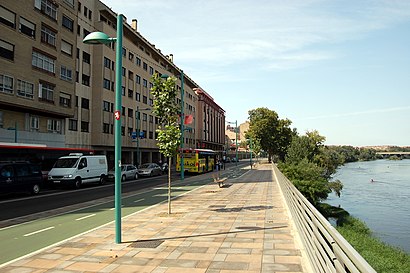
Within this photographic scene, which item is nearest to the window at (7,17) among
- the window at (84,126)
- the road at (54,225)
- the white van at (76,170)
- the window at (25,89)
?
the window at (25,89)

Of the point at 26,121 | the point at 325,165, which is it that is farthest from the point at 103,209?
the point at 325,165

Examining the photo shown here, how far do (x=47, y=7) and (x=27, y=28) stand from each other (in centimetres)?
381

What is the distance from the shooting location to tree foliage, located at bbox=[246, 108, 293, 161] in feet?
256

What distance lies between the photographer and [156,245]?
26.1ft

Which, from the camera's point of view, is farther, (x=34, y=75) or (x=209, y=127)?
(x=209, y=127)

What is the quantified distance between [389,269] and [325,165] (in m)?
51.0

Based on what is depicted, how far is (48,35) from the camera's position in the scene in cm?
3350

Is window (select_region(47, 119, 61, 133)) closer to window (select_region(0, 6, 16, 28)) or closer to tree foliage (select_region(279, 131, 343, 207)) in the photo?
window (select_region(0, 6, 16, 28))

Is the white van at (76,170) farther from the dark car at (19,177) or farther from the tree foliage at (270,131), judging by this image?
the tree foliage at (270,131)

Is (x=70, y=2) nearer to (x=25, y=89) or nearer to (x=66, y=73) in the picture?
(x=66, y=73)

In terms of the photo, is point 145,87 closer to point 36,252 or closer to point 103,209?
point 103,209

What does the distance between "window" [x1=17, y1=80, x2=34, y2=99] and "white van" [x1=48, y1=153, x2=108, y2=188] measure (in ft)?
29.6

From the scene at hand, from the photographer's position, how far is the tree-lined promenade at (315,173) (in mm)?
17250

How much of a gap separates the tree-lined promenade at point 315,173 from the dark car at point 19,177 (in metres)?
16.9
